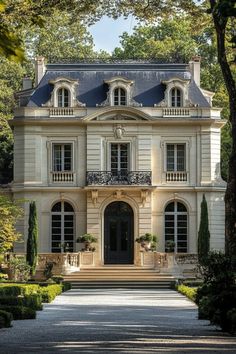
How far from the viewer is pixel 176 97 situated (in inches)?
1646

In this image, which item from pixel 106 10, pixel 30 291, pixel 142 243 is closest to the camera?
pixel 106 10

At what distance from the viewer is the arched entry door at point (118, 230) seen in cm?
4088

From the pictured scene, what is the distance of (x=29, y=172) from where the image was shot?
41219mm

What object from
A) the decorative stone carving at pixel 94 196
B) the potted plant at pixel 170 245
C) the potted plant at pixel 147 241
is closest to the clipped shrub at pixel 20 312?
the potted plant at pixel 147 241

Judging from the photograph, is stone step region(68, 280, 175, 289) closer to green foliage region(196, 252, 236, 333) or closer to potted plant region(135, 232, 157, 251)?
potted plant region(135, 232, 157, 251)

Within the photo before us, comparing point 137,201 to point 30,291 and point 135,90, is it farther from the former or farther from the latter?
point 30,291

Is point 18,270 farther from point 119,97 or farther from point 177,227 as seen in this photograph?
point 119,97

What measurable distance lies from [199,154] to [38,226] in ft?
27.8

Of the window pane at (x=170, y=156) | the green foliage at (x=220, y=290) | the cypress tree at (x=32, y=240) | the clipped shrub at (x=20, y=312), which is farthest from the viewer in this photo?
the window pane at (x=170, y=156)

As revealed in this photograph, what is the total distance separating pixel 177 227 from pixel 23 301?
Answer: 69.2 feet

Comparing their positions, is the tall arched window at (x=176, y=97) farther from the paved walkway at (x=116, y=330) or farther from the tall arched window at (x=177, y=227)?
the paved walkway at (x=116, y=330)

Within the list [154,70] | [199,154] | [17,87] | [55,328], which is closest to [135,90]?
[154,70]

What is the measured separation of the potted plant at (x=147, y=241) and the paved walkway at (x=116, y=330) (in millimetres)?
12011

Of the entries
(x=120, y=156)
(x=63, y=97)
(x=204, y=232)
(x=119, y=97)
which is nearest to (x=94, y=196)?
(x=120, y=156)
